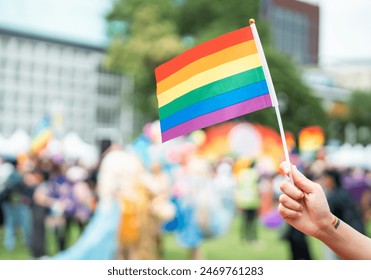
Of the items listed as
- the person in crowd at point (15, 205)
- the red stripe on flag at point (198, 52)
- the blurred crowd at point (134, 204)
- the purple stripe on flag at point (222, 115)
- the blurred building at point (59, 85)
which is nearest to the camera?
the purple stripe on flag at point (222, 115)

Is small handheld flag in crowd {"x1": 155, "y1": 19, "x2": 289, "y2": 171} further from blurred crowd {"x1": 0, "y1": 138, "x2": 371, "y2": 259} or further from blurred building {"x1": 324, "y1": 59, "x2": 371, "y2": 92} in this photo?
blurred building {"x1": 324, "y1": 59, "x2": 371, "y2": 92}

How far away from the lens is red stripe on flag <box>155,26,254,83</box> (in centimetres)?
294

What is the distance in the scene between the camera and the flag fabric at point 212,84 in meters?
2.86

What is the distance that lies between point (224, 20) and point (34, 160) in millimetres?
23628

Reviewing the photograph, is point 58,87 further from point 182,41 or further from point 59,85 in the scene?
point 182,41

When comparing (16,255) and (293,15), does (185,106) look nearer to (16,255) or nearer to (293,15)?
(16,255)

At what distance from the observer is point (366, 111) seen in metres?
56.8

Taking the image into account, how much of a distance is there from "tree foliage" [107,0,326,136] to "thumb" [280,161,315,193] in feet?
95.2

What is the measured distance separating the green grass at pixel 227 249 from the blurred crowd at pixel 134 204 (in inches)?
10.6

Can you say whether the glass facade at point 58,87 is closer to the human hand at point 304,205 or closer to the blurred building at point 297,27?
the blurred building at point 297,27

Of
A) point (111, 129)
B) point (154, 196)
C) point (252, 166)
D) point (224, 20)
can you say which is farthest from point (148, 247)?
point (111, 129)

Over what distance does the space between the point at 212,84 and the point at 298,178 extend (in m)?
0.98

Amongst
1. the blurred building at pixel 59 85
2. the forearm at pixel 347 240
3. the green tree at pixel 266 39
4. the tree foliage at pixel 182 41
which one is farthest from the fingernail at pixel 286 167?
the blurred building at pixel 59 85

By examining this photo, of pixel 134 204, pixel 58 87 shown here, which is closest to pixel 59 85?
pixel 58 87
